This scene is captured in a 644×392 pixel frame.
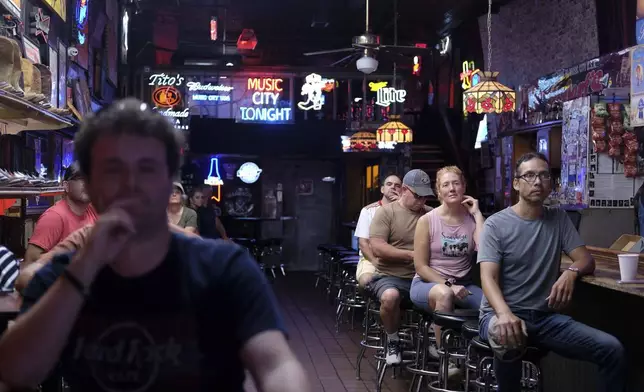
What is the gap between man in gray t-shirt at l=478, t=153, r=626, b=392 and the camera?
3.92 metres

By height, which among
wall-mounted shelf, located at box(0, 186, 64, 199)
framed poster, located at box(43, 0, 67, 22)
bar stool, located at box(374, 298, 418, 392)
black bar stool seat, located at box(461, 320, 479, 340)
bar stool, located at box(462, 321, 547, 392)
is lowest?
bar stool, located at box(374, 298, 418, 392)

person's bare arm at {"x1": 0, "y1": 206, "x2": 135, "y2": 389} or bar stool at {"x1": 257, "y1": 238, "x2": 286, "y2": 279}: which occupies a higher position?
person's bare arm at {"x1": 0, "y1": 206, "x2": 135, "y2": 389}

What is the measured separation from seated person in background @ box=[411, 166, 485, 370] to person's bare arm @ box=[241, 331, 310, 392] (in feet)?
12.7

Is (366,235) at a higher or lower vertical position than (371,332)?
higher

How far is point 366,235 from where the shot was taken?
743 centimetres

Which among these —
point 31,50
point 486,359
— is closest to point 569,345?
point 486,359

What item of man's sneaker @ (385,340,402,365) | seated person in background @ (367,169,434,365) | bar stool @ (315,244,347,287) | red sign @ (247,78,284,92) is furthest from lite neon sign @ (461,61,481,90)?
man's sneaker @ (385,340,402,365)

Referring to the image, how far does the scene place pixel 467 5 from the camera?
1557 centimetres

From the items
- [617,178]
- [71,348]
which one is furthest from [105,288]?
[617,178]

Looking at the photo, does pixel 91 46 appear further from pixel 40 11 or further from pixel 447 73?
pixel 447 73

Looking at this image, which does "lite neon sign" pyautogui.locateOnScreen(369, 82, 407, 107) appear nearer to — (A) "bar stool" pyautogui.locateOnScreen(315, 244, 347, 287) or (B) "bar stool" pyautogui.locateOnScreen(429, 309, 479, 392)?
(A) "bar stool" pyautogui.locateOnScreen(315, 244, 347, 287)

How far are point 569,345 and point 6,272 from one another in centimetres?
268

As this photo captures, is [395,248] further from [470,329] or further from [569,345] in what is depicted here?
[569,345]

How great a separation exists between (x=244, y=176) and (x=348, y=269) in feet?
26.0
